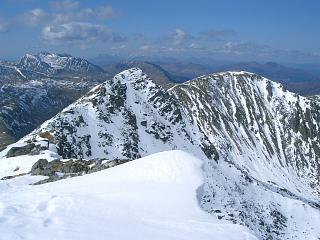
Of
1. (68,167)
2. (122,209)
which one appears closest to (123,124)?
(68,167)

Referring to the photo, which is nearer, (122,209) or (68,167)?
(122,209)

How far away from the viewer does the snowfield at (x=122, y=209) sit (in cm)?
1655

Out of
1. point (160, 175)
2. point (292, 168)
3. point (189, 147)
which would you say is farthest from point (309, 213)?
point (292, 168)

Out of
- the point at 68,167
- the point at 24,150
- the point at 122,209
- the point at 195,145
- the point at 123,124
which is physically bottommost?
the point at 195,145

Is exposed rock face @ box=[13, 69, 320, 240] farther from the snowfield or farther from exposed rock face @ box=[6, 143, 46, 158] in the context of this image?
exposed rock face @ box=[6, 143, 46, 158]

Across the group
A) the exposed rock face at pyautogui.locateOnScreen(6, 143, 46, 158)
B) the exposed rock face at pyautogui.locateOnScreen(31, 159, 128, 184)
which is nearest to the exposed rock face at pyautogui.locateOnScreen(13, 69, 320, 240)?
the exposed rock face at pyautogui.locateOnScreen(6, 143, 46, 158)

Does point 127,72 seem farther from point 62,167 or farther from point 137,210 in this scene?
point 137,210

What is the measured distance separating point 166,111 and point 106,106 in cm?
2900

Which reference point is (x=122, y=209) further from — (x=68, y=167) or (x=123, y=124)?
(x=123, y=124)

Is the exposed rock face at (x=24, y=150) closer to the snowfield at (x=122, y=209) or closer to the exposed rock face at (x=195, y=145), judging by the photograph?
the exposed rock face at (x=195, y=145)

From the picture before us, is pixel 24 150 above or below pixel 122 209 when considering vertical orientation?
below

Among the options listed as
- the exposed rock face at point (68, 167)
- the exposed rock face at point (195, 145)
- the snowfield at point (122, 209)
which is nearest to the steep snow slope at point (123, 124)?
the exposed rock face at point (195, 145)

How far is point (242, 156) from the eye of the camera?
184 metres

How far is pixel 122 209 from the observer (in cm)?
2077
